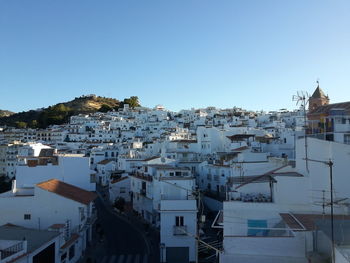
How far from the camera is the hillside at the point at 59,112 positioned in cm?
9588

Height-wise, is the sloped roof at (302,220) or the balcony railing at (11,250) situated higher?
the sloped roof at (302,220)

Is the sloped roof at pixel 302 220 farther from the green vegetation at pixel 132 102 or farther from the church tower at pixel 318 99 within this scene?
the green vegetation at pixel 132 102

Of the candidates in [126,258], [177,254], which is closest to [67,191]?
[126,258]

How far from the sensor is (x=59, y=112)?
99812mm

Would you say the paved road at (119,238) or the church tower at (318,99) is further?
the church tower at (318,99)

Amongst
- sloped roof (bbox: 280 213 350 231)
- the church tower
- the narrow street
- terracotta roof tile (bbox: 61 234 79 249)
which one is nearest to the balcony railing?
terracotta roof tile (bbox: 61 234 79 249)

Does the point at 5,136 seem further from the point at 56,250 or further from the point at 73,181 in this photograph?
the point at 56,250

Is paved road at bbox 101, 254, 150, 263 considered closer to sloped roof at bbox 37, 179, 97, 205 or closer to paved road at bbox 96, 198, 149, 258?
paved road at bbox 96, 198, 149, 258

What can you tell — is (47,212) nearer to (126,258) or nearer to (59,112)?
(126,258)

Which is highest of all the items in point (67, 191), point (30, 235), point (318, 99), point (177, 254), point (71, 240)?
point (318, 99)

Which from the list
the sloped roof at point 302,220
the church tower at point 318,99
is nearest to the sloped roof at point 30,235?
the sloped roof at point 302,220

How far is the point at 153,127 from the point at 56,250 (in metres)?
59.6

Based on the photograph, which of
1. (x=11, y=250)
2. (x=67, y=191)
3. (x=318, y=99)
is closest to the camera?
(x=11, y=250)

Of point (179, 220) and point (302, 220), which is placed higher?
point (302, 220)
